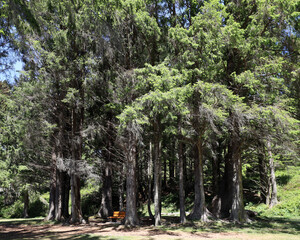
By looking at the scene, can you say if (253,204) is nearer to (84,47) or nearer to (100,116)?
(100,116)

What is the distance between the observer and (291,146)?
441 inches

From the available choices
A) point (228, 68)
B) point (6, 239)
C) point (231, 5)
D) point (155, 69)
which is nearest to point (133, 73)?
point (155, 69)

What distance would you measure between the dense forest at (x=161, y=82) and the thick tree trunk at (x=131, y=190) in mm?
51

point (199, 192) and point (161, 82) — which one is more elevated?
point (161, 82)

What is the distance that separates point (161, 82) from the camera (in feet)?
33.9

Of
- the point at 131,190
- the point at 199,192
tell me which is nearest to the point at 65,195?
the point at 131,190

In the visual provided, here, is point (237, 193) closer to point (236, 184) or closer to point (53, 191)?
point (236, 184)

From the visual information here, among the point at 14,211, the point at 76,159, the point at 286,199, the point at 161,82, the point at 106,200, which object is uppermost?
the point at 161,82

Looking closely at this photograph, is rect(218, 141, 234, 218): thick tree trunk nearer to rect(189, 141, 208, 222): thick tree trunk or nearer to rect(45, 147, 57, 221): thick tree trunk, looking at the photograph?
rect(189, 141, 208, 222): thick tree trunk

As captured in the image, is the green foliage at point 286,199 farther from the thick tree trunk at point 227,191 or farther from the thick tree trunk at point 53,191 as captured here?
the thick tree trunk at point 53,191

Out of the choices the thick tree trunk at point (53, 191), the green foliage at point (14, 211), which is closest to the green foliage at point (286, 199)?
the thick tree trunk at point (53, 191)

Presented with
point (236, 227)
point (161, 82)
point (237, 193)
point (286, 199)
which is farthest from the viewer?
point (286, 199)

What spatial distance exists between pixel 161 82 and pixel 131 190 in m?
5.58

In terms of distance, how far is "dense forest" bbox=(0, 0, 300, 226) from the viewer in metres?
10.8
